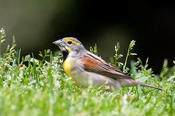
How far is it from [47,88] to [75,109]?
2.67 feet

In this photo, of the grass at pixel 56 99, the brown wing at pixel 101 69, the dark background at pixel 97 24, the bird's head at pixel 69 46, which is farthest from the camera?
the dark background at pixel 97 24

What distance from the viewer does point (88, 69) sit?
5.29 m

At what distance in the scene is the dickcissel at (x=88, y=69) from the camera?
5148 mm

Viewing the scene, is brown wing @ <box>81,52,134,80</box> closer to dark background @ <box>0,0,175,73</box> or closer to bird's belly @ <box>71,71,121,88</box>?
bird's belly @ <box>71,71,121,88</box>

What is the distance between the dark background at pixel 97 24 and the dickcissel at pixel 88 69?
421 cm

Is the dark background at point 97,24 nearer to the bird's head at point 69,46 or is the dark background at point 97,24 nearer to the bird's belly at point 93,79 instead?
the bird's head at point 69,46

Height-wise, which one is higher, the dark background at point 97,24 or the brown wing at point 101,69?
the dark background at point 97,24

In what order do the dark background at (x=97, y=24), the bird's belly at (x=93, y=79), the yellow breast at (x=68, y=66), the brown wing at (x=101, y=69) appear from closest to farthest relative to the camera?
the bird's belly at (x=93, y=79) < the yellow breast at (x=68, y=66) < the brown wing at (x=101, y=69) < the dark background at (x=97, y=24)

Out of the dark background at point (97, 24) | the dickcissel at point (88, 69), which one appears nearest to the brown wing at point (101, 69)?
the dickcissel at point (88, 69)

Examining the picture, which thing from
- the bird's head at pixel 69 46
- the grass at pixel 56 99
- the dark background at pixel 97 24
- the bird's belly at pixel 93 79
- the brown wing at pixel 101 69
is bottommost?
the grass at pixel 56 99

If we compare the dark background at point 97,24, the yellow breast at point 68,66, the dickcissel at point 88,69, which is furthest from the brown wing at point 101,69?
the dark background at point 97,24

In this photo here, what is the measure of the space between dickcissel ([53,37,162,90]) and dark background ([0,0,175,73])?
166 inches

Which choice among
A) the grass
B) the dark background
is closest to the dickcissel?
the grass

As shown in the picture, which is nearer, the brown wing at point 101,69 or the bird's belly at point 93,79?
the bird's belly at point 93,79
